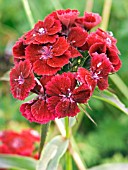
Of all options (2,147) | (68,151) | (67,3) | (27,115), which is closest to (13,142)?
(2,147)

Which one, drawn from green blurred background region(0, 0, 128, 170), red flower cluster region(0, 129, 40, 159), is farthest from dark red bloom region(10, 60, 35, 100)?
green blurred background region(0, 0, 128, 170)

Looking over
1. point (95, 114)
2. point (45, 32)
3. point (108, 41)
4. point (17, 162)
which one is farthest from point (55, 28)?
point (95, 114)

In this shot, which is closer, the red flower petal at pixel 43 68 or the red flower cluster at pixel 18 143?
the red flower petal at pixel 43 68

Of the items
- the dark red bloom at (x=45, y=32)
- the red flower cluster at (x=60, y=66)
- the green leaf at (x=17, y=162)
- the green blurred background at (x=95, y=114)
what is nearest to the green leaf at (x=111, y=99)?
the red flower cluster at (x=60, y=66)

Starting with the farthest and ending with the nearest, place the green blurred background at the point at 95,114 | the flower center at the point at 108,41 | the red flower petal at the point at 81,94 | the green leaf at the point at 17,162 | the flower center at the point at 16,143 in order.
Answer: the green blurred background at the point at 95,114 < the flower center at the point at 16,143 < the green leaf at the point at 17,162 < the flower center at the point at 108,41 < the red flower petal at the point at 81,94

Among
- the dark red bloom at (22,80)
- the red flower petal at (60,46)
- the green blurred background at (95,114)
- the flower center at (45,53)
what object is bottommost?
the green blurred background at (95,114)

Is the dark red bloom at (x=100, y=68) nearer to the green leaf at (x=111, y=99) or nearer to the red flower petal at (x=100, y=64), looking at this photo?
the red flower petal at (x=100, y=64)

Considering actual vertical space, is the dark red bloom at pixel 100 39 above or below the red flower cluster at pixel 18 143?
above
